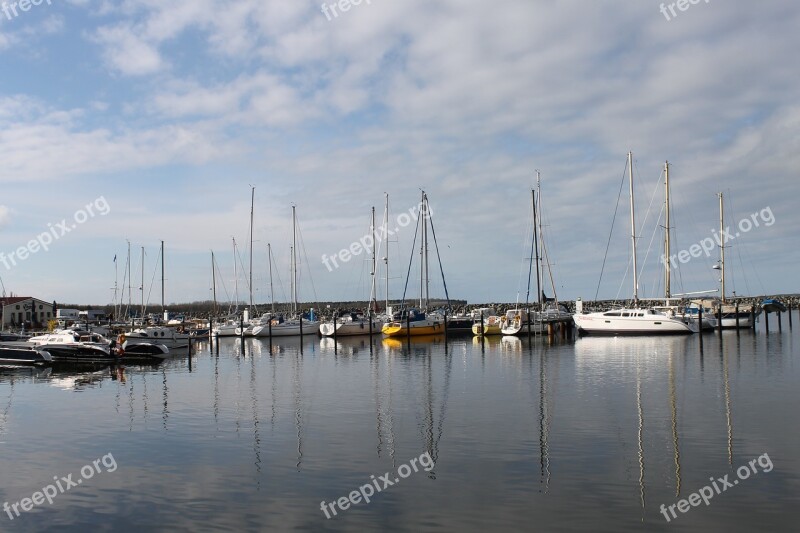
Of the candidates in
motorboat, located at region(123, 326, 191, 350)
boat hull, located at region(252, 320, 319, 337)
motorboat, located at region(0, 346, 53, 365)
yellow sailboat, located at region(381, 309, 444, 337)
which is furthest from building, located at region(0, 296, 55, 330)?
yellow sailboat, located at region(381, 309, 444, 337)

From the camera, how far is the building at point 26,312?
94762mm

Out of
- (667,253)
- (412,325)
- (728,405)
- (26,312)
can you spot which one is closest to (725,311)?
(667,253)

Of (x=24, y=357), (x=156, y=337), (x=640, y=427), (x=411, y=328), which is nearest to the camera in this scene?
(x=640, y=427)

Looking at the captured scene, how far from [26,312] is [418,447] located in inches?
3824

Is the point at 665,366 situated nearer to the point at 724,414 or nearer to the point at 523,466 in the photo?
the point at 724,414

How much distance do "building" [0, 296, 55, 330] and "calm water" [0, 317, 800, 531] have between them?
64030 millimetres

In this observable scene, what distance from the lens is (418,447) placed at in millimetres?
19672

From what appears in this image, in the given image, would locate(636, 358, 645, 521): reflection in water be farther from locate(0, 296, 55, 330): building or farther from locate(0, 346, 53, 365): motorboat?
locate(0, 296, 55, 330): building

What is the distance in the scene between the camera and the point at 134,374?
42.4m

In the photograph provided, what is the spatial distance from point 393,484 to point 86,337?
41.7m

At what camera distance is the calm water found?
552 inches

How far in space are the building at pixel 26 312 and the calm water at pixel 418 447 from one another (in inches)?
2521

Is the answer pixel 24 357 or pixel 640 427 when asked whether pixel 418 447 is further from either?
pixel 24 357

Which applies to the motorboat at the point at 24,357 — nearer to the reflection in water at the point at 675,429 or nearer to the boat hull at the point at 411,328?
the boat hull at the point at 411,328
